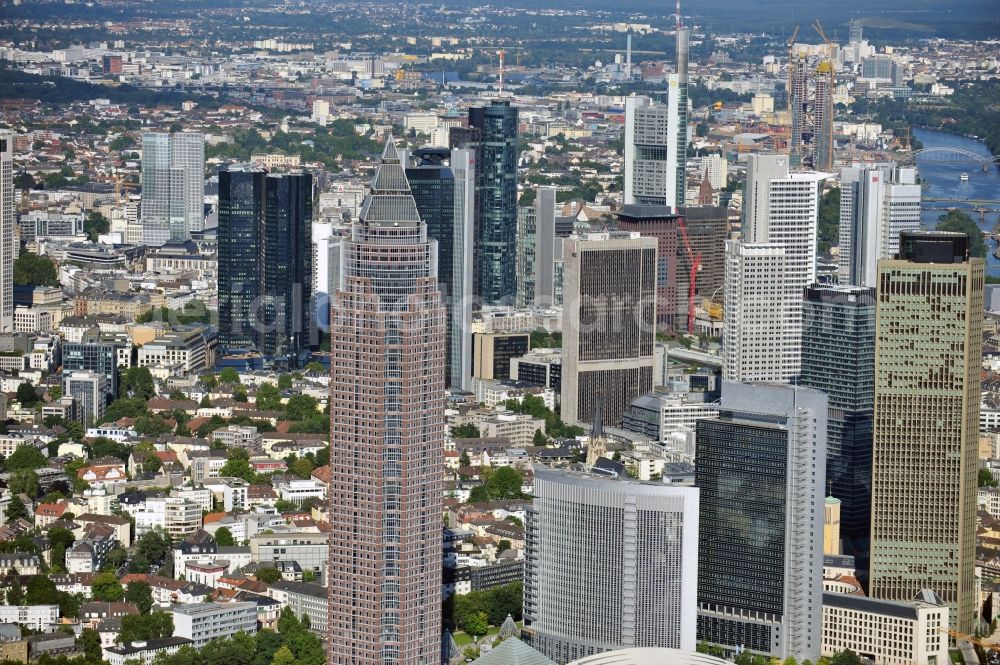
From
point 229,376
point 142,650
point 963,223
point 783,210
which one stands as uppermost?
point 783,210

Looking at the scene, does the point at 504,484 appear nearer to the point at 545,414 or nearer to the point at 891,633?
the point at 545,414

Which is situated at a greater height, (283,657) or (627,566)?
(627,566)

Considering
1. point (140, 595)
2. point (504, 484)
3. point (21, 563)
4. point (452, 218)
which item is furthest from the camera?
point (452, 218)

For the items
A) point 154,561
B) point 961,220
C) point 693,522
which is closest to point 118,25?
point 961,220

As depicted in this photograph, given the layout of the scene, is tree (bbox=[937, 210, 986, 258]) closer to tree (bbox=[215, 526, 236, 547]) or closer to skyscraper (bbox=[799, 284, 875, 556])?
skyscraper (bbox=[799, 284, 875, 556])

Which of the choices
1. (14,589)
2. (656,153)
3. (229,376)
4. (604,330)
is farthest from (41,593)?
(656,153)

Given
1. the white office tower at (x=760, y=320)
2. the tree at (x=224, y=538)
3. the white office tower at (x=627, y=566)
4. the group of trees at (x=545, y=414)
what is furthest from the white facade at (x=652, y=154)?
the white office tower at (x=627, y=566)

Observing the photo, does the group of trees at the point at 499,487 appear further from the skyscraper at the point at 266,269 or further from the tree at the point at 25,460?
the skyscraper at the point at 266,269
